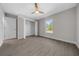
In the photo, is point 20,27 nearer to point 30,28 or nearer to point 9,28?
point 9,28

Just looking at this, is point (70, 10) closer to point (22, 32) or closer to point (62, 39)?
point (62, 39)

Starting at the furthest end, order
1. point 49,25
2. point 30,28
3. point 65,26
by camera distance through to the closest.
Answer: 1. point 30,28
2. point 49,25
3. point 65,26

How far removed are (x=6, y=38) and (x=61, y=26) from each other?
4235mm

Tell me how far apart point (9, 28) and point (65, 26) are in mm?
4188

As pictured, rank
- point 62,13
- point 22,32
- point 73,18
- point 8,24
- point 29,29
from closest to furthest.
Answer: point 73,18
point 62,13
point 8,24
point 22,32
point 29,29

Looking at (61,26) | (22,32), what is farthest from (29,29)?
(61,26)

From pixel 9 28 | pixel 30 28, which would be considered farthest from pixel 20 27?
pixel 30 28

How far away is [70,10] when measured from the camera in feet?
14.2

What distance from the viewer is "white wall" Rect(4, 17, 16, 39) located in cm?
516

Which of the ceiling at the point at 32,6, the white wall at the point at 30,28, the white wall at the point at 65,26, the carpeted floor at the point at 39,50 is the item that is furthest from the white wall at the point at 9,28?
the white wall at the point at 65,26

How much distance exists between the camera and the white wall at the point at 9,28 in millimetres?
5164

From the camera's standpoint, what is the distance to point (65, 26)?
473cm

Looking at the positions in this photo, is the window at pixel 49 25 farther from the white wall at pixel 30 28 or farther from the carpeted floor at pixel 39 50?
the carpeted floor at pixel 39 50

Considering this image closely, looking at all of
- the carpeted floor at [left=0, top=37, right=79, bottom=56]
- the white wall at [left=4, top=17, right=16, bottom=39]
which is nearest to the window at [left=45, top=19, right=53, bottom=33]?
the carpeted floor at [left=0, top=37, right=79, bottom=56]
